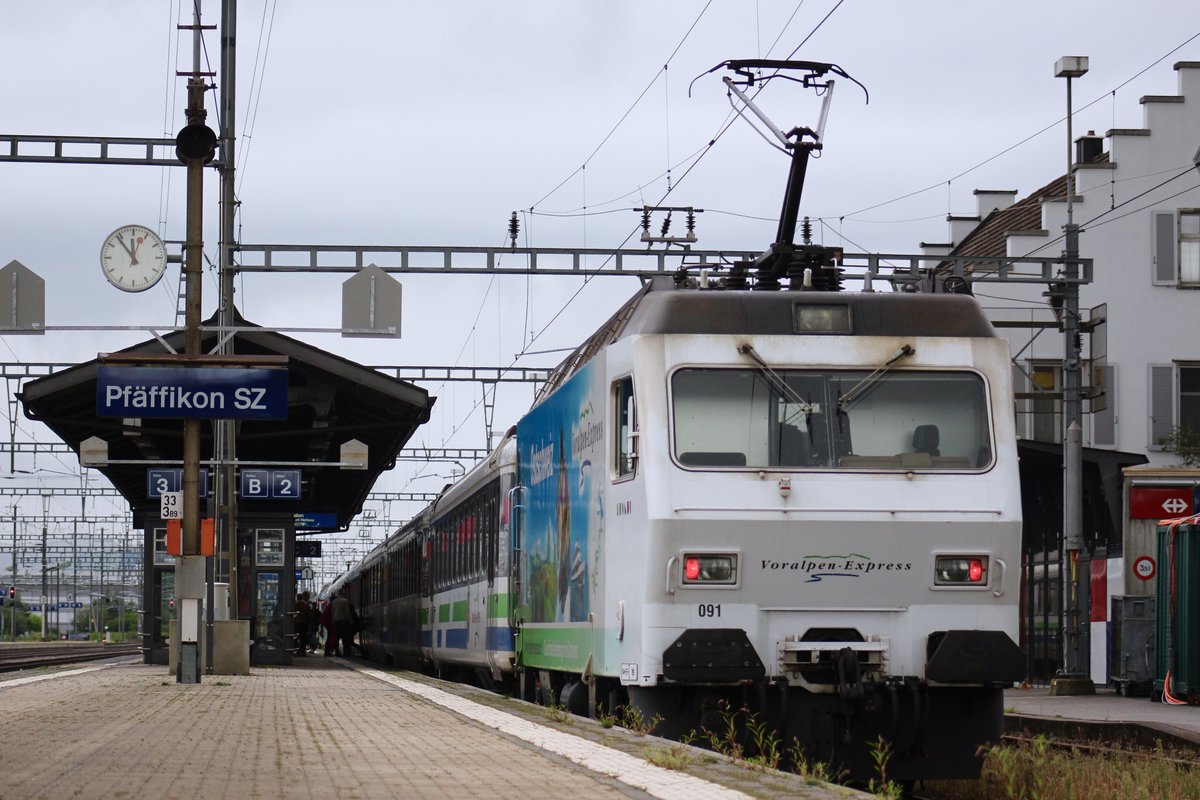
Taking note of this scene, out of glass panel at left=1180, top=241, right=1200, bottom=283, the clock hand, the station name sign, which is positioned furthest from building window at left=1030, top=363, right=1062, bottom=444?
the clock hand

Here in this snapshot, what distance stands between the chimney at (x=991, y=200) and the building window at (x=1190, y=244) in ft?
32.3

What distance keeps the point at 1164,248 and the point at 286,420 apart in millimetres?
16689

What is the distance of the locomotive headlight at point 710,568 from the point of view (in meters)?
10.7

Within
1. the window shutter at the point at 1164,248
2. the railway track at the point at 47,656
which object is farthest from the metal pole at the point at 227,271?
the window shutter at the point at 1164,248

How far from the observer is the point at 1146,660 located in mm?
21453

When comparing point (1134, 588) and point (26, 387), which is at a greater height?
point (26, 387)

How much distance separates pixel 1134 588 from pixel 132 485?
64.7ft

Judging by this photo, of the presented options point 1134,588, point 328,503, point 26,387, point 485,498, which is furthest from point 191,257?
point 328,503

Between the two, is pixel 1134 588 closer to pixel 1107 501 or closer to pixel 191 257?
pixel 1107 501

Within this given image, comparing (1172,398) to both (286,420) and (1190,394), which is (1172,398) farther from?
(286,420)

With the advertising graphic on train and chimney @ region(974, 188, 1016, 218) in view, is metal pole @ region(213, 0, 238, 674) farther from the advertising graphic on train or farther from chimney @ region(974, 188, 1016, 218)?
chimney @ region(974, 188, 1016, 218)

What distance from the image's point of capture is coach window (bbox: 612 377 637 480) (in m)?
11.0

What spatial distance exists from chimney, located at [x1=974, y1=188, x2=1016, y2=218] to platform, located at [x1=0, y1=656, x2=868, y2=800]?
30.8 m

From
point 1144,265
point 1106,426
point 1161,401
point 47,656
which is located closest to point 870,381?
point 1106,426
